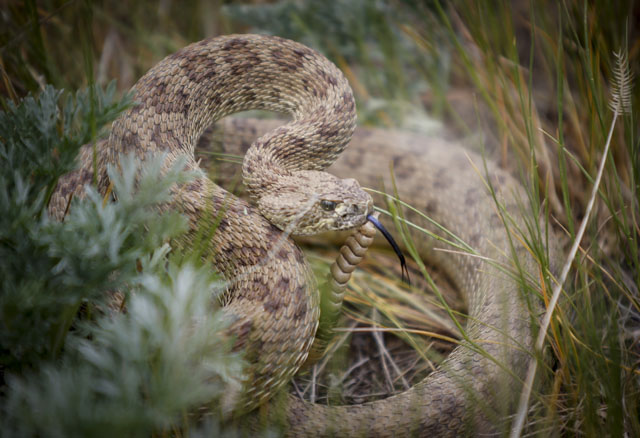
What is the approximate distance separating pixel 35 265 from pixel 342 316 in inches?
72.4

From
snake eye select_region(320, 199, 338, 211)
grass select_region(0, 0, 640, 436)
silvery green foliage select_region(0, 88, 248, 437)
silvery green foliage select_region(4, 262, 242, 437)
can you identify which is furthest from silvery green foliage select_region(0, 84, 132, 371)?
snake eye select_region(320, 199, 338, 211)

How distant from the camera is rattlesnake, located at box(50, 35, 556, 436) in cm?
240

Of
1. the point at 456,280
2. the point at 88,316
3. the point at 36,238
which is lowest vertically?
the point at 456,280

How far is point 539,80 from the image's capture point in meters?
→ 5.14

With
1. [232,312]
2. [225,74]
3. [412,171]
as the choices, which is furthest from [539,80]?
[232,312]

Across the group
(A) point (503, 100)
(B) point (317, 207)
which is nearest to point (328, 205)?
(B) point (317, 207)

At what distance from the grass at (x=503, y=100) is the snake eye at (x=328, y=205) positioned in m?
0.81

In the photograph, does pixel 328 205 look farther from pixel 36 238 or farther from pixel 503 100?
pixel 503 100

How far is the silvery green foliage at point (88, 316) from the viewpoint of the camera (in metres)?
1.63

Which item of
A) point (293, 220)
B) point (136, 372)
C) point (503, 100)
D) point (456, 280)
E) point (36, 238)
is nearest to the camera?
point (136, 372)

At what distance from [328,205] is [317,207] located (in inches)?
2.4

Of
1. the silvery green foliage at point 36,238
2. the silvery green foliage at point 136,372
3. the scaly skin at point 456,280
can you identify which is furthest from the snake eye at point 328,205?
the silvery green foliage at point 36,238

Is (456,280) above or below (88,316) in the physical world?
below

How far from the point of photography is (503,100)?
397cm
